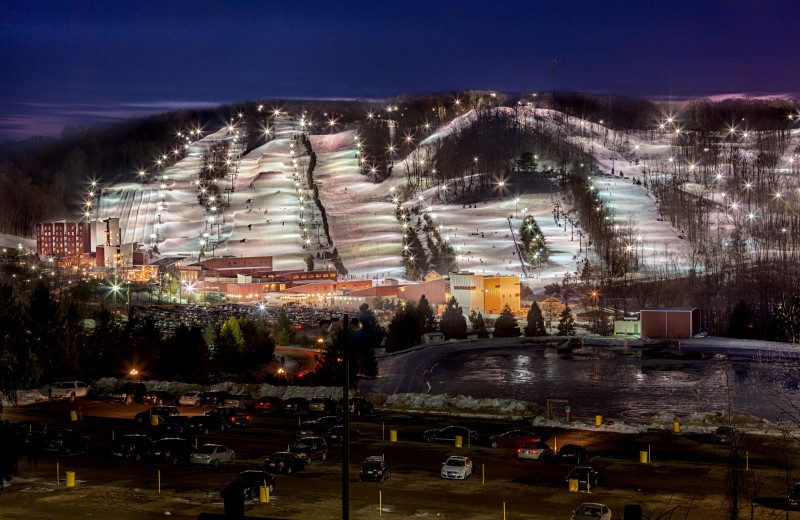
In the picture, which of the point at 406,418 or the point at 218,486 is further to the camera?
the point at 406,418

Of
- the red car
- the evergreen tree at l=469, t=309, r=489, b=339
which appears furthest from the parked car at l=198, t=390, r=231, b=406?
the evergreen tree at l=469, t=309, r=489, b=339

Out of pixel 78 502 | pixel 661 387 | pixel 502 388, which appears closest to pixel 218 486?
pixel 78 502

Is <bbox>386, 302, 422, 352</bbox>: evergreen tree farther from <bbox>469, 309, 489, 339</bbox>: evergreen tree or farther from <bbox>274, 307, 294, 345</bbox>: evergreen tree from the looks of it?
<bbox>274, 307, 294, 345</bbox>: evergreen tree

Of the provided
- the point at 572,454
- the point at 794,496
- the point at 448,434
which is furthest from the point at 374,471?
the point at 794,496

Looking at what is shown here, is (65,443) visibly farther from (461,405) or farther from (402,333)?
(402,333)

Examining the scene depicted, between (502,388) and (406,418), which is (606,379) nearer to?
(502,388)

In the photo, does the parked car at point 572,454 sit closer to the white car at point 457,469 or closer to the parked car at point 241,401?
the white car at point 457,469
